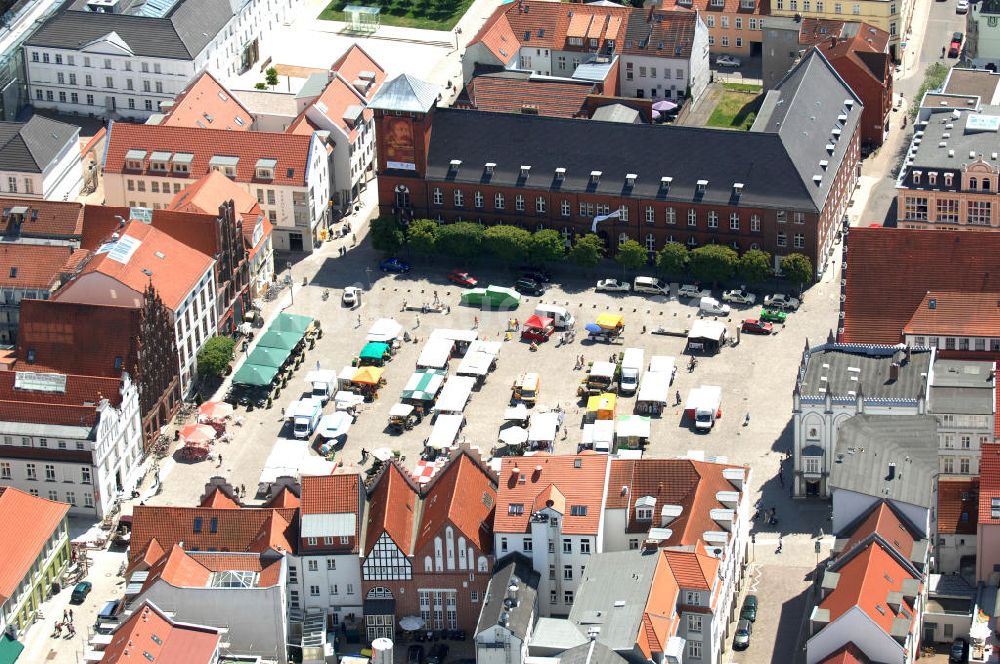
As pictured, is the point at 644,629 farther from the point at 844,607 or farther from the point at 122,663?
the point at 122,663

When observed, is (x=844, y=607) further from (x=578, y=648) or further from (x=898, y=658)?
(x=578, y=648)

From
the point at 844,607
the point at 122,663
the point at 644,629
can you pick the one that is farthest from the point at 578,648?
the point at 122,663

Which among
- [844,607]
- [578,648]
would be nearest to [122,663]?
[578,648]

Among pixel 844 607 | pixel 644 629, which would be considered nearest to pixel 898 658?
pixel 844 607

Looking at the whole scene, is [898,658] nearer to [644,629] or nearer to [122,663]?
[644,629]

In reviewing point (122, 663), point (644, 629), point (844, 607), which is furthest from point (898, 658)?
point (122, 663)

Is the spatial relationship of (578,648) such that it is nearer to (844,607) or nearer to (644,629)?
(644,629)
